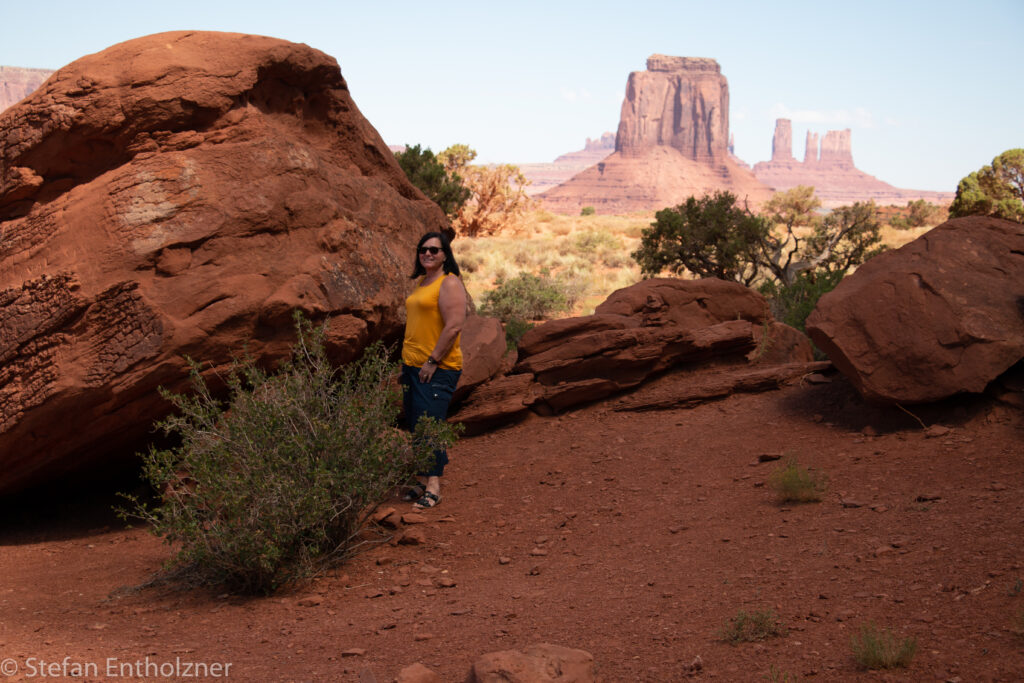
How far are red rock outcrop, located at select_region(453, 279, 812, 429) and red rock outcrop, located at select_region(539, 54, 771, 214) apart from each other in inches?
4614

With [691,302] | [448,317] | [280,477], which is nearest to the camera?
[280,477]

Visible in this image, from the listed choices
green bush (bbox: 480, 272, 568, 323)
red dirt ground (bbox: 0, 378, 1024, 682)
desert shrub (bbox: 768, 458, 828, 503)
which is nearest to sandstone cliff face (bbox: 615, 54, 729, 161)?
green bush (bbox: 480, 272, 568, 323)

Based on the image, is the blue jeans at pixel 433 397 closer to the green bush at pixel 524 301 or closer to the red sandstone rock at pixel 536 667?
the red sandstone rock at pixel 536 667

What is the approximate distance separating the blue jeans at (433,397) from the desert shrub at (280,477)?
27 cm

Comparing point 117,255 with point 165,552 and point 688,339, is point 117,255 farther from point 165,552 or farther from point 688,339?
point 688,339

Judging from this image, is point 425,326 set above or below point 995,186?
below

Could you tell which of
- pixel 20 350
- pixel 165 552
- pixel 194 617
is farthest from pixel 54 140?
pixel 194 617

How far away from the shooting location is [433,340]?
216 inches

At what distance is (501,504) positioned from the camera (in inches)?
218

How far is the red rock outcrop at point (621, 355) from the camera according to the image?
283 inches

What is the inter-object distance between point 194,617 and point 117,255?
105 inches

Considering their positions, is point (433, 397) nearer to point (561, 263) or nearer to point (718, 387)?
point (718, 387)

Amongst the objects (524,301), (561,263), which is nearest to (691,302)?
(524,301)

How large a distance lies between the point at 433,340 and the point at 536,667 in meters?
3.00
